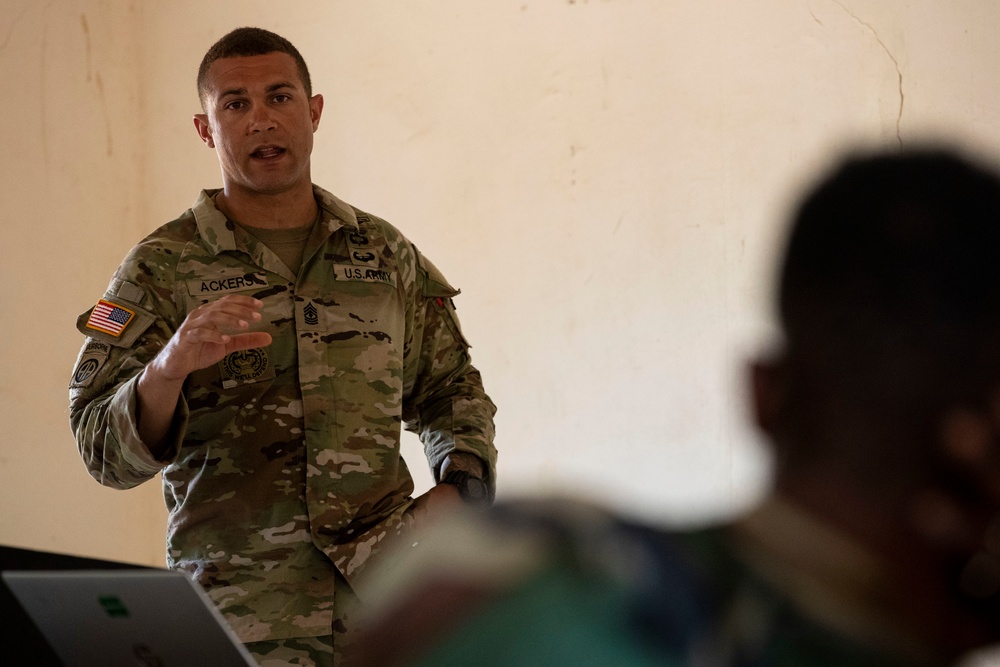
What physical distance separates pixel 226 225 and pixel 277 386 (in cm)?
30

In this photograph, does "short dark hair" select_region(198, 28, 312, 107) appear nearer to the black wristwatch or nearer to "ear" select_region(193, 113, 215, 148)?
"ear" select_region(193, 113, 215, 148)

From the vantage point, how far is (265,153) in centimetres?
190

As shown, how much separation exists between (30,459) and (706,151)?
2.06m

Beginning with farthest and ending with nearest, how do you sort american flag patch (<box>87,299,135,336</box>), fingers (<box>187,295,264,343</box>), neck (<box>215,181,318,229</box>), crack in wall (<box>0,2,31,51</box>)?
crack in wall (<box>0,2,31,51</box>), neck (<box>215,181,318,229</box>), american flag patch (<box>87,299,135,336</box>), fingers (<box>187,295,264,343</box>)

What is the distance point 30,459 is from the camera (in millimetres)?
3096

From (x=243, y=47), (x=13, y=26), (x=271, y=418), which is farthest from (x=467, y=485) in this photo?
(x=13, y=26)

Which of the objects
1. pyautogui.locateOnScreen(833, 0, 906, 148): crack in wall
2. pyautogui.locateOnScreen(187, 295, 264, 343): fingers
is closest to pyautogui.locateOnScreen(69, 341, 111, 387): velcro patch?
pyautogui.locateOnScreen(187, 295, 264, 343): fingers

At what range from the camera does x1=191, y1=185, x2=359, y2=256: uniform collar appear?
6.04ft

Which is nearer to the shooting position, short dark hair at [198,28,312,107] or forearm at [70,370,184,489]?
forearm at [70,370,184,489]

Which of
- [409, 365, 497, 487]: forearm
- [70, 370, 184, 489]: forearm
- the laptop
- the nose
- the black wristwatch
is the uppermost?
the nose

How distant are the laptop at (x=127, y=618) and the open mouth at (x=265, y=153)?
3.29 ft

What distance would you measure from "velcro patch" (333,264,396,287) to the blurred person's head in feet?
4.59

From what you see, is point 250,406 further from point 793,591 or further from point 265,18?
point 265,18

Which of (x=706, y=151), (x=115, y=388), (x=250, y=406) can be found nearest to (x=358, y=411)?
(x=250, y=406)
